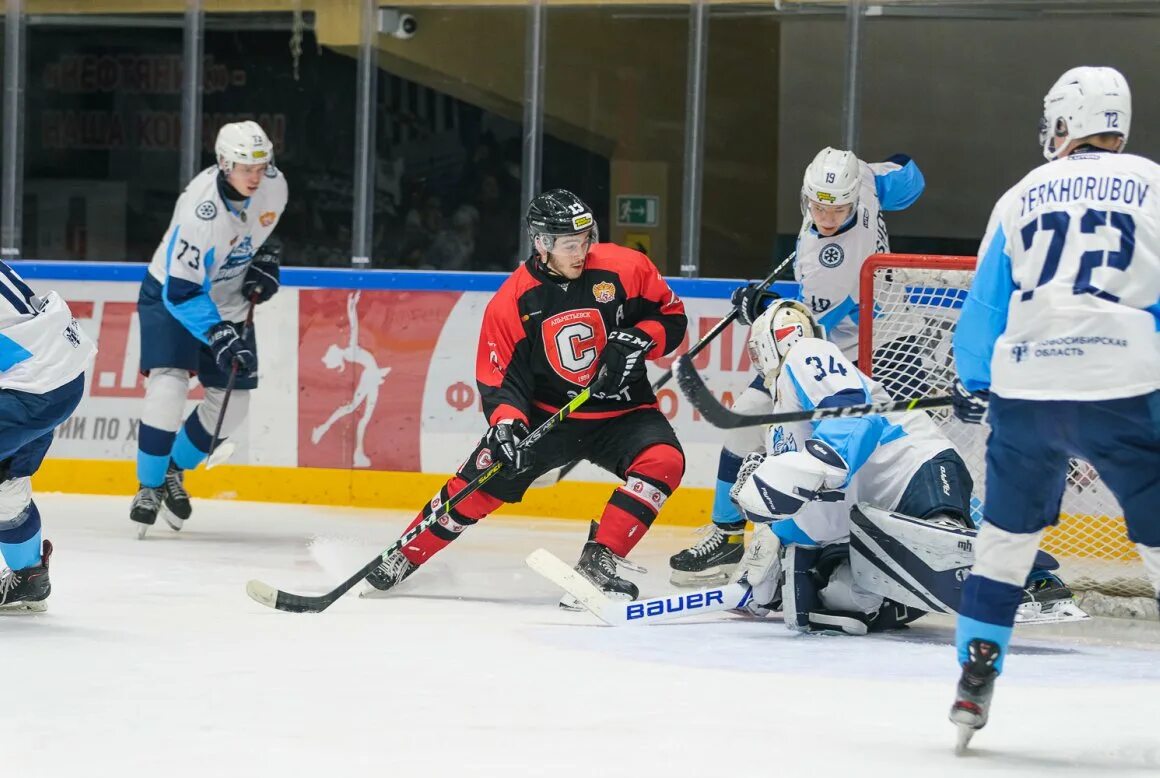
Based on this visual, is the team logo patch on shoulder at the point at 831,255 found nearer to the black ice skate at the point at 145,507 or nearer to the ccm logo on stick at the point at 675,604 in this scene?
the ccm logo on stick at the point at 675,604

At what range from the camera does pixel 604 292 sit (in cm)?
439

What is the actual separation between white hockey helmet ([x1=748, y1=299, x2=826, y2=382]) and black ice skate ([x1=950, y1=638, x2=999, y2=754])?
1.18 meters

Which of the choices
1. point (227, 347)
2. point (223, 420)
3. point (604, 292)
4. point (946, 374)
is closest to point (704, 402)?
point (604, 292)

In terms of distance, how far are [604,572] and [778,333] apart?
73 centimetres

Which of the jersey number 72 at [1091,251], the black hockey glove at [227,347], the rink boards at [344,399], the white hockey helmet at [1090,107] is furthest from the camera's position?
the rink boards at [344,399]

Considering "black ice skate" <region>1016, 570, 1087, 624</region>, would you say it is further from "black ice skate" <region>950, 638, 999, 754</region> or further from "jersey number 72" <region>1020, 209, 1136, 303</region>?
"jersey number 72" <region>1020, 209, 1136, 303</region>

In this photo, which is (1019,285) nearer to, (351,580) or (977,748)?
(977,748)

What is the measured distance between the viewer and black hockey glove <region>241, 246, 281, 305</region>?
215 inches

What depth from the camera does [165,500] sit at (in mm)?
5406

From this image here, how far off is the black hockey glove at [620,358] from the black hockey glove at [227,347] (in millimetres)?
1284

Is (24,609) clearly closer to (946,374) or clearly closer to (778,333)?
(778,333)

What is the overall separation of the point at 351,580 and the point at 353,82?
369cm

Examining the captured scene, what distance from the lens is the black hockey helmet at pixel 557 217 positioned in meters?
4.26

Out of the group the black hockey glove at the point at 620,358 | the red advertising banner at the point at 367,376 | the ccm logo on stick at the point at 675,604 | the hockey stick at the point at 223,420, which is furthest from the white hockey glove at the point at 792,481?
the red advertising banner at the point at 367,376
